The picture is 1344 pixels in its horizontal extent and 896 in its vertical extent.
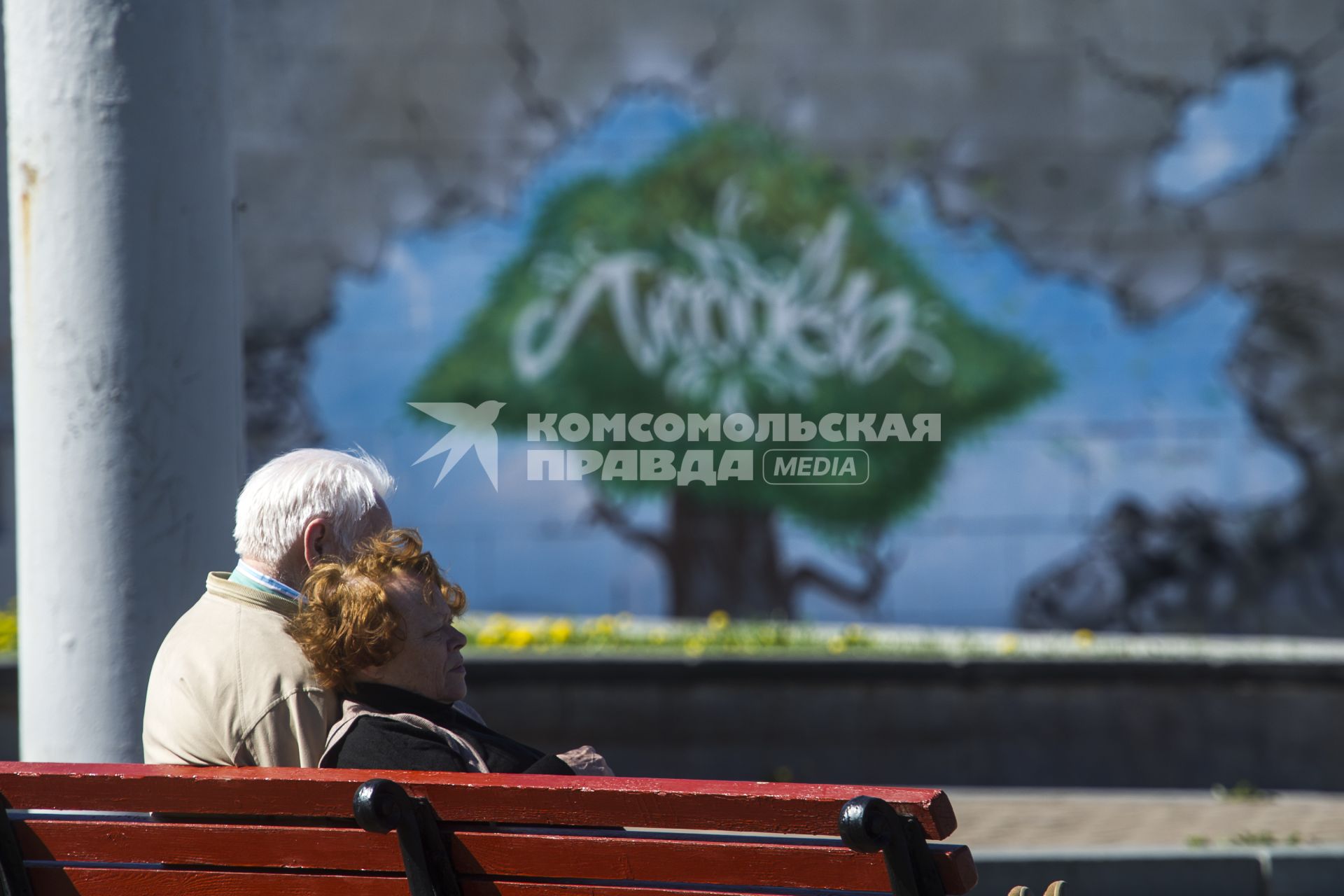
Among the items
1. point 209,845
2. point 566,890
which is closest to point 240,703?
point 209,845

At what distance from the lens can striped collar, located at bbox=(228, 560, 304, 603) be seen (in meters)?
2.64

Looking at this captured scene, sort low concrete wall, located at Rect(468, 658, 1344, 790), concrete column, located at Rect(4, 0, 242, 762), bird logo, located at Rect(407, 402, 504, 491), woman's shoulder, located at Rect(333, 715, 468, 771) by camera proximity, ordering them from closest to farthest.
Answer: woman's shoulder, located at Rect(333, 715, 468, 771) → concrete column, located at Rect(4, 0, 242, 762) → low concrete wall, located at Rect(468, 658, 1344, 790) → bird logo, located at Rect(407, 402, 504, 491)

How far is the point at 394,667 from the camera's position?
247 centimetres

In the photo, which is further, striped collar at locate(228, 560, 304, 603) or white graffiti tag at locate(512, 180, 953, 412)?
white graffiti tag at locate(512, 180, 953, 412)

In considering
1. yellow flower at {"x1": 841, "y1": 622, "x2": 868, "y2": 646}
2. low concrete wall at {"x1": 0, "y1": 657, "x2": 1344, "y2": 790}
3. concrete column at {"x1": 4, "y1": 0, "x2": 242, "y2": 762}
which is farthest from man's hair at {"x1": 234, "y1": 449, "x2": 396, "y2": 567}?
yellow flower at {"x1": 841, "y1": 622, "x2": 868, "y2": 646}

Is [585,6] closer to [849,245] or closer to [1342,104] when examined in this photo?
[849,245]

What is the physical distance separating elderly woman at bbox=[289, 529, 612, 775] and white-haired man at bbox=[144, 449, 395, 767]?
7cm

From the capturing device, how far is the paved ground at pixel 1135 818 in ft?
18.3

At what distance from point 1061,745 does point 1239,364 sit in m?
4.67

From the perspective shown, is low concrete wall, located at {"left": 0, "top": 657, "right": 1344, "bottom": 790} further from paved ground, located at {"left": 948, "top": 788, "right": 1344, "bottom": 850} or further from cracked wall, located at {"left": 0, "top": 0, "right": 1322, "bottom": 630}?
cracked wall, located at {"left": 0, "top": 0, "right": 1322, "bottom": 630}

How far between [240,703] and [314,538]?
0.33 meters

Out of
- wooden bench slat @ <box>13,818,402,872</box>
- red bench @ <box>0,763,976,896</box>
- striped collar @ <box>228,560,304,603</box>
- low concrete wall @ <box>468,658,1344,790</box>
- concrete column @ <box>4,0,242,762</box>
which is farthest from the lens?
low concrete wall @ <box>468,658,1344,790</box>

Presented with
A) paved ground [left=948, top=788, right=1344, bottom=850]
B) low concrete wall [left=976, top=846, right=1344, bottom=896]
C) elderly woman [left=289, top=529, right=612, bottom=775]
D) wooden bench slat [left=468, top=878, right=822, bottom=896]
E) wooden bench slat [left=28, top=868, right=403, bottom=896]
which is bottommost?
paved ground [left=948, top=788, right=1344, bottom=850]

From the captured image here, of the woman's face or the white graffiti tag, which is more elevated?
the white graffiti tag
